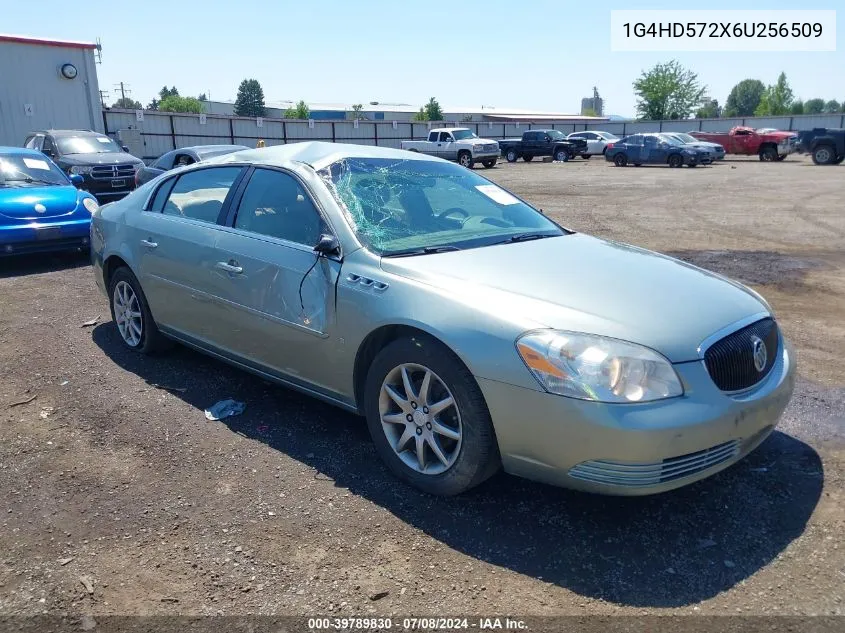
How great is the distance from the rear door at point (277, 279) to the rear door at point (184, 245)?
15cm

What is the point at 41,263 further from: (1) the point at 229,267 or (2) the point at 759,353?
(2) the point at 759,353

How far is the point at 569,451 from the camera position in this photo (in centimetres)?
285

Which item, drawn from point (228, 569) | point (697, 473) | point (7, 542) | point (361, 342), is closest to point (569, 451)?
point (697, 473)

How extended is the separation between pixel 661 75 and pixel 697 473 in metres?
84.1

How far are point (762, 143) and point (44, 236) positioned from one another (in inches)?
1317

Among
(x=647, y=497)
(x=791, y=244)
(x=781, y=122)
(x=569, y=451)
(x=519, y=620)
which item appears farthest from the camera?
(x=781, y=122)

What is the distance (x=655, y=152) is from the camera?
31.8 m

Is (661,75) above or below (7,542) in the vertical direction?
above

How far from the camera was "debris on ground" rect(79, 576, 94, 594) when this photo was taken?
274 centimetres

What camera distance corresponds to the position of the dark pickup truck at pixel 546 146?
3797cm

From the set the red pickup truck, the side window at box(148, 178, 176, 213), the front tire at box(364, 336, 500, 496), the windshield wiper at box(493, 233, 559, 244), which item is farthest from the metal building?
the red pickup truck

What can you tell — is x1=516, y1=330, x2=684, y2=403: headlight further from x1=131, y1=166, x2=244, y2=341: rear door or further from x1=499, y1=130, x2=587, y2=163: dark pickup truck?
x1=499, y1=130, x2=587, y2=163: dark pickup truck

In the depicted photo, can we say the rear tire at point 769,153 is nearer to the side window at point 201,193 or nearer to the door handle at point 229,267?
the side window at point 201,193

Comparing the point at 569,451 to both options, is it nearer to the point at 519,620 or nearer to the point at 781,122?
the point at 519,620
